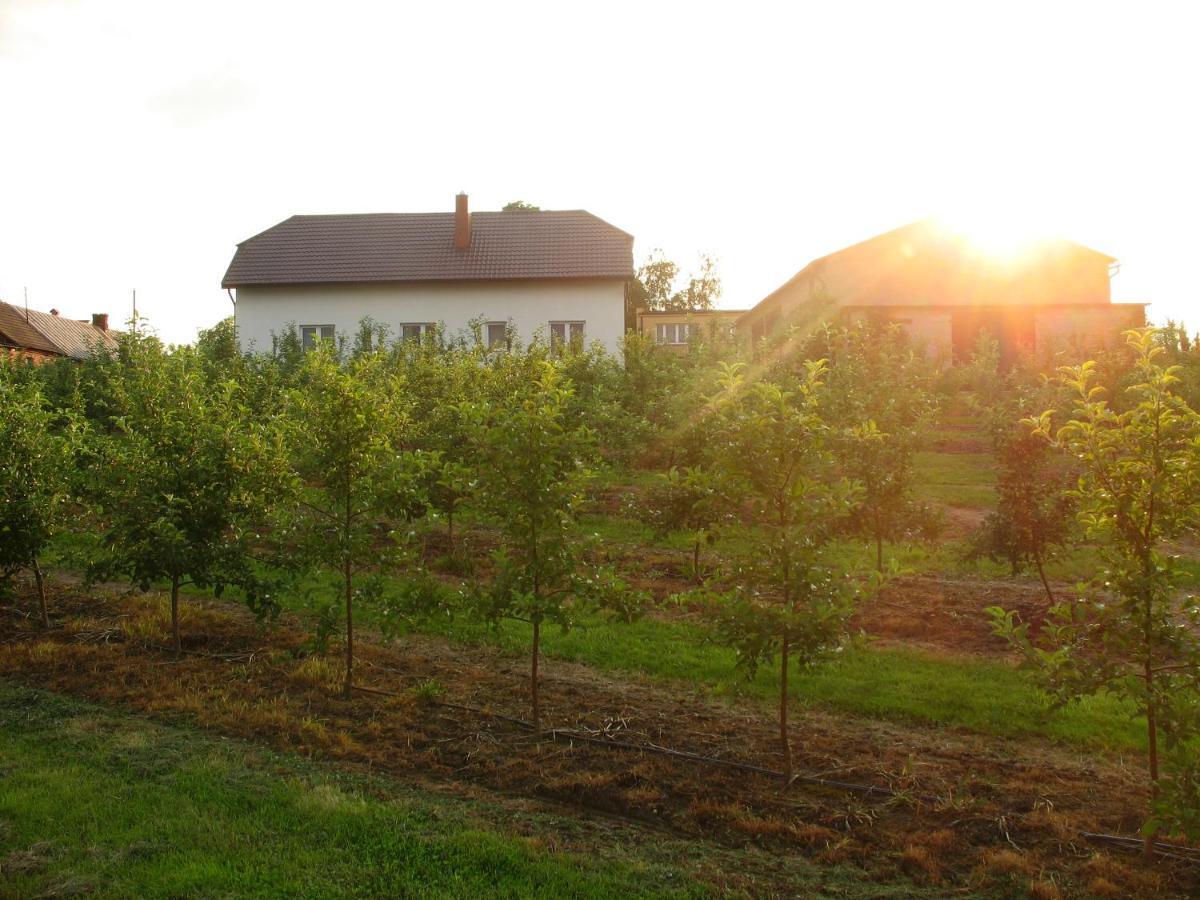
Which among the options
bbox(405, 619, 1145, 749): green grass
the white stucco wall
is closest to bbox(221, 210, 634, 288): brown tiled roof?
the white stucco wall

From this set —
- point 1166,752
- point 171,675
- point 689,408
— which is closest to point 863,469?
point 689,408

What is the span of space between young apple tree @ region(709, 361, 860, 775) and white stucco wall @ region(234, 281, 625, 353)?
88.3 feet

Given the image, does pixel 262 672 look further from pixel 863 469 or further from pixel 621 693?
pixel 863 469

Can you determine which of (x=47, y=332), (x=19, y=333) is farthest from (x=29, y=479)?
(x=47, y=332)

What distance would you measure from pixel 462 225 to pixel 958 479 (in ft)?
75.2

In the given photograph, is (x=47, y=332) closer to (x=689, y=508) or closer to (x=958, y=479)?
(x=958, y=479)

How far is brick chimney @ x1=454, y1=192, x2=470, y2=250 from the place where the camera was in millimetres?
34188

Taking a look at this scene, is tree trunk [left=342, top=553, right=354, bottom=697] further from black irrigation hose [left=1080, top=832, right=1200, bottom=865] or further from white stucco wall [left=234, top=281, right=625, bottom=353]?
white stucco wall [left=234, top=281, right=625, bottom=353]

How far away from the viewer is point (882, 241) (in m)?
33.4

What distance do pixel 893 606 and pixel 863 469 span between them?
1.64 m

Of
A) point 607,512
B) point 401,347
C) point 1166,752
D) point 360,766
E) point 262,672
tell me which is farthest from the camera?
point 401,347

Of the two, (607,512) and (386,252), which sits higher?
(386,252)

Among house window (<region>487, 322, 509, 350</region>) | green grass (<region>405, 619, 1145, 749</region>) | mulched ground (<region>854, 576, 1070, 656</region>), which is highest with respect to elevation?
house window (<region>487, 322, 509, 350</region>)

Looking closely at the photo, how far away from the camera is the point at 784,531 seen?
18.0ft
